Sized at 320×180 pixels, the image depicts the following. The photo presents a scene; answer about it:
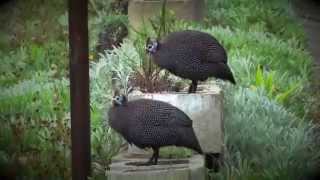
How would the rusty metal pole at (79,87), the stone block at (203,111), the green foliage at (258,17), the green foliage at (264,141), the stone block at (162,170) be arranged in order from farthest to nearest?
the green foliage at (258,17)
the green foliage at (264,141)
the stone block at (203,111)
the stone block at (162,170)
the rusty metal pole at (79,87)

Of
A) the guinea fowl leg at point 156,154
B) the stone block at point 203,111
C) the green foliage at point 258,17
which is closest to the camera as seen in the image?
the guinea fowl leg at point 156,154

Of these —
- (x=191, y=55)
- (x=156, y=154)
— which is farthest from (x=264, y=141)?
(x=156, y=154)

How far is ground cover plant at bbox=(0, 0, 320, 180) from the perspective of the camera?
4059mm

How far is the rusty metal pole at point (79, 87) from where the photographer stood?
3232 mm

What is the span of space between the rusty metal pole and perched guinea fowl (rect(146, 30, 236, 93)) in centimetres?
47

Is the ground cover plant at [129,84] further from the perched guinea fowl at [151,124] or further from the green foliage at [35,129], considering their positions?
the perched guinea fowl at [151,124]

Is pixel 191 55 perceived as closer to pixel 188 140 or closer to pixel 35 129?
pixel 188 140

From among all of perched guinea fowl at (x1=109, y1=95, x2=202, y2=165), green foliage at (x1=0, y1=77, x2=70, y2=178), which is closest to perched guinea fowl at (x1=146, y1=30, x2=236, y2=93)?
perched guinea fowl at (x1=109, y1=95, x2=202, y2=165)

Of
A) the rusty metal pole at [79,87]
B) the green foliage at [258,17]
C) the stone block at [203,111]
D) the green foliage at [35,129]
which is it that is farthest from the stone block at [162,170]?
the green foliage at [258,17]

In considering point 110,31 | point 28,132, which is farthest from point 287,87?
point 28,132

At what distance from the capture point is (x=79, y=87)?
131 inches

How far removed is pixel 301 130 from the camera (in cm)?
411

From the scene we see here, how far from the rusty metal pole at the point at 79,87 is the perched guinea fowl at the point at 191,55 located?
0.47m

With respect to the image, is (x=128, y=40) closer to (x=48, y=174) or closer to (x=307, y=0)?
(x=48, y=174)
